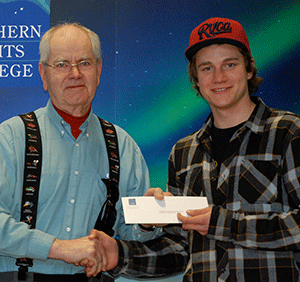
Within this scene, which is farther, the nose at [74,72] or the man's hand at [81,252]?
the nose at [74,72]

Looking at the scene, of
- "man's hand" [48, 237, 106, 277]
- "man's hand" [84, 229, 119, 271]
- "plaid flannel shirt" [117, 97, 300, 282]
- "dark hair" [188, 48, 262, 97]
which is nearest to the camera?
"plaid flannel shirt" [117, 97, 300, 282]

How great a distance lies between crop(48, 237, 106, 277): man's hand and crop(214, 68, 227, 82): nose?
120 cm

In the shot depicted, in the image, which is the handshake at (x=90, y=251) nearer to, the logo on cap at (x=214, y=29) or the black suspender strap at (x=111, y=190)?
the black suspender strap at (x=111, y=190)

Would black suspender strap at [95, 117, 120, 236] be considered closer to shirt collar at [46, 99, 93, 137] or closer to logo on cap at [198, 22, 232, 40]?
shirt collar at [46, 99, 93, 137]

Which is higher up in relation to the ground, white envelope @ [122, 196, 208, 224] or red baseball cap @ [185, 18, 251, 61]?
red baseball cap @ [185, 18, 251, 61]

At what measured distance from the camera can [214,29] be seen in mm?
2340

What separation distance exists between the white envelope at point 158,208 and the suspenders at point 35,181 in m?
0.20

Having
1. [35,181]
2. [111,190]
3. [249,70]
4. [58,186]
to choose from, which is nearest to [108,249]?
[111,190]

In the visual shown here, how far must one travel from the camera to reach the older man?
2.11m

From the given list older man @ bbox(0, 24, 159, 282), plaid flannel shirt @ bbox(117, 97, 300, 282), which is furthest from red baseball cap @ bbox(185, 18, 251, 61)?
older man @ bbox(0, 24, 159, 282)

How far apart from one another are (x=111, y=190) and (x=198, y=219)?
580 mm

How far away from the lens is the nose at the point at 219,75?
2.29 m

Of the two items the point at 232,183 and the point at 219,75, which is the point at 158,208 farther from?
the point at 219,75

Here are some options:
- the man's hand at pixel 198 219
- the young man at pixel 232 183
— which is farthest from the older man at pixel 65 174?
the man's hand at pixel 198 219
